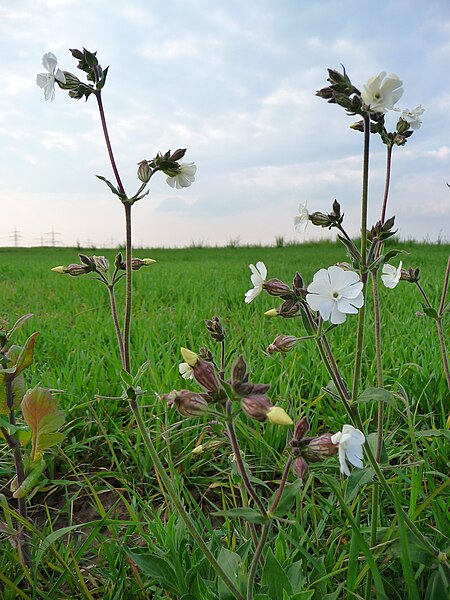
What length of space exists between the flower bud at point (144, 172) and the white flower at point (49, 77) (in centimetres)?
34

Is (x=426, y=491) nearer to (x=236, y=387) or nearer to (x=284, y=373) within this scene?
(x=284, y=373)

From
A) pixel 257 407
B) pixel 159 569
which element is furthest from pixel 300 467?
pixel 159 569

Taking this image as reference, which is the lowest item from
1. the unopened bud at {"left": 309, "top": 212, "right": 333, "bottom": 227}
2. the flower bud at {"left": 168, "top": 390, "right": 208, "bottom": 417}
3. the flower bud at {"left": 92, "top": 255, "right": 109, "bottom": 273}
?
the flower bud at {"left": 168, "top": 390, "right": 208, "bottom": 417}

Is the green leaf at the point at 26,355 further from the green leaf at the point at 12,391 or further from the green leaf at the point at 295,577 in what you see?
the green leaf at the point at 295,577

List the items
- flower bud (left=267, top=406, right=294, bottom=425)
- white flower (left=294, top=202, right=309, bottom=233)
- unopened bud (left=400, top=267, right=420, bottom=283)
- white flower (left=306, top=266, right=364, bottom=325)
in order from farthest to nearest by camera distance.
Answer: unopened bud (left=400, top=267, right=420, bottom=283) → white flower (left=294, top=202, right=309, bottom=233) → white flower (left=306, top=266, right=364, bottom=325) → flower bud (left=267, top=406, right=294, bottom=425)

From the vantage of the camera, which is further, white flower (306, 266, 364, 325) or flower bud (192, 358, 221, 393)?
white flower (306, 266, 364, 325)

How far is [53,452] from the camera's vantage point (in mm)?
2156

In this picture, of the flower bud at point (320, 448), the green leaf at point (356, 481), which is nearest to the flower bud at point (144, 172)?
the flower bud at point (320, 448)

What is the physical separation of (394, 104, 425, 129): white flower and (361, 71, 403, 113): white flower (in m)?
0.49

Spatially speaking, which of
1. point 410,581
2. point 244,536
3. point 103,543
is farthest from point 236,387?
point 103,543

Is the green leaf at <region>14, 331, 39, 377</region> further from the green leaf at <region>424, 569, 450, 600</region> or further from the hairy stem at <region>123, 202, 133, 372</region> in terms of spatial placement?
the green leaf at <region>424, 569, 450, 600</region>

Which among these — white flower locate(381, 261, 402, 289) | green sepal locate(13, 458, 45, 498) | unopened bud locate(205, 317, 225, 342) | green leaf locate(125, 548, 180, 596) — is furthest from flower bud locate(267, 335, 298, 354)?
green sepal locate(13, 458, 45, 498)

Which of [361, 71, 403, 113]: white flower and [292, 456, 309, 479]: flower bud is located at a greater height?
[361, 71, 403, 113]: white flower

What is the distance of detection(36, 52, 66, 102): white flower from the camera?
1519 millimetres
